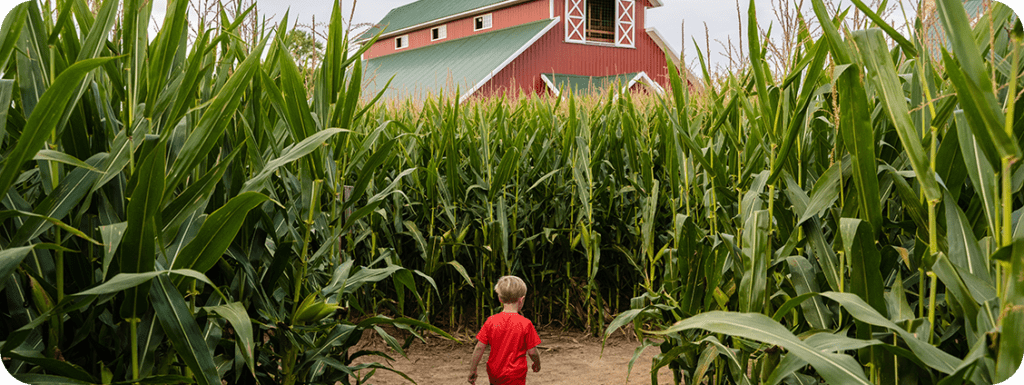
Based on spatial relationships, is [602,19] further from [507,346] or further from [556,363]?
[507,346]

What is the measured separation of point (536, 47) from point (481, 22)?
508cm

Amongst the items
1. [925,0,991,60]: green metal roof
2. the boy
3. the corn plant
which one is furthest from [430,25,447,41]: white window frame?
the corn plant

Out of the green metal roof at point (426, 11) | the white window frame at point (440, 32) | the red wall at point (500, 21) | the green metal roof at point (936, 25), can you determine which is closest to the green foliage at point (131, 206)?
the green metal roof at point (936, 25)

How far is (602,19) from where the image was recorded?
878 inches

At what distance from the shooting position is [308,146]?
144cm

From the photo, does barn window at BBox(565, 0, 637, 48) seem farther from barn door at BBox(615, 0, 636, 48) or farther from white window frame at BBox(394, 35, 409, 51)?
white window frame at BBox(394, 35, 409, 51)

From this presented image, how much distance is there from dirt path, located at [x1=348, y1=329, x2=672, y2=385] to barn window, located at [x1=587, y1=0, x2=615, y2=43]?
19.5 meters

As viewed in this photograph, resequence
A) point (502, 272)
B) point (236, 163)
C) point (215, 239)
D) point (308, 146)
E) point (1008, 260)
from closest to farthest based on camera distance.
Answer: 1. point (1008, 260)
2. point (215, 239)
3. point (308, 146)
4. point (236, 163)
5. point (502, 272)

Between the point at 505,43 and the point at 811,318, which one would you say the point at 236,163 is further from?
the point at 505,43

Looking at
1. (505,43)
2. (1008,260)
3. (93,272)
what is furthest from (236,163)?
(505,43)

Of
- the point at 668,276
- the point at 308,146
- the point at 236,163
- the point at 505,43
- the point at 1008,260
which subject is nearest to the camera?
the point at 1008,260

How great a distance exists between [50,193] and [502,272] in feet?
8.96

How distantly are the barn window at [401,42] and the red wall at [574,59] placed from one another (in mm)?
9197

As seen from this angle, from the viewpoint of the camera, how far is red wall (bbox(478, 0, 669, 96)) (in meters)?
20.0
